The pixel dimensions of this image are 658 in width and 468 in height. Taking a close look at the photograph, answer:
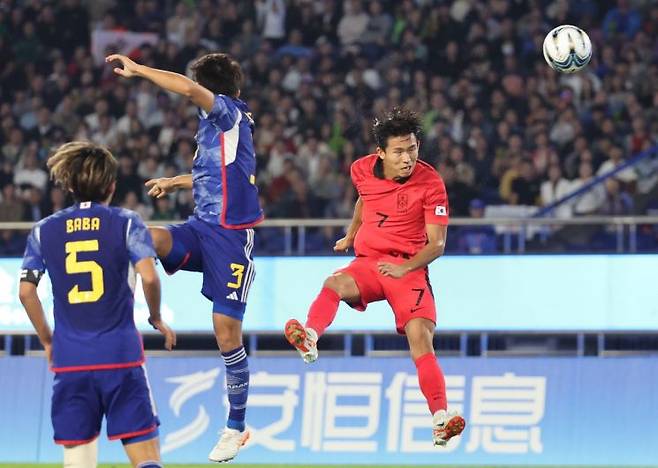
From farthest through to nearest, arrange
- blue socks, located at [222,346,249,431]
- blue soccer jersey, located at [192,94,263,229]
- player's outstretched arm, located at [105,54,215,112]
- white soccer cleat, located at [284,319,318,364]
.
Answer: blue socks, located at [222,346,249,431]
blue soccer jersey, located at [192,94,263,229]
white soccer cleat, located at [284,319,318,364]
player's outstretched arm, located at [105,54,215,112]

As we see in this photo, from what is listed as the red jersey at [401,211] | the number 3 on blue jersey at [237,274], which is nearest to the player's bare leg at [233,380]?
the number 3 on blue jersey at [237,274]

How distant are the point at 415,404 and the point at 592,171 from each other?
4.49m

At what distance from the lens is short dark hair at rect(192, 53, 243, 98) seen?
404 inches

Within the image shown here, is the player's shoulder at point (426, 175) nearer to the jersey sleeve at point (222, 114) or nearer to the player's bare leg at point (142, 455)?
the jersey sleeve at point (222, 114)

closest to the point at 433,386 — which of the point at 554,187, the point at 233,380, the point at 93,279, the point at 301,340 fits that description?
the point at 301,340

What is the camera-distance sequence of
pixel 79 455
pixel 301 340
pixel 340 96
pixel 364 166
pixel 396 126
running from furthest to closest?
pixel 340 96 → pixel 364 166 → pixel 396 126 → pixel 301 340 → pixel 79 455

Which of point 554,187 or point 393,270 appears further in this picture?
point 554,187

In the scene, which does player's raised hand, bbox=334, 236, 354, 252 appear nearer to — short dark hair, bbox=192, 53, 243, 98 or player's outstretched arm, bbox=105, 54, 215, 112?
short dark hair, bbox=192, 53, 243, 98

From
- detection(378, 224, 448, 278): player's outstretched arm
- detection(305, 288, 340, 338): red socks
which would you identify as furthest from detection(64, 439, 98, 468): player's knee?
detection(378, 224, 448, 278): player's outstretched arm

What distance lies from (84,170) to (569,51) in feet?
20.0

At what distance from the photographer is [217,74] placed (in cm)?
1025

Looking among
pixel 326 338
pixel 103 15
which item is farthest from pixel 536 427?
pixel 103 15

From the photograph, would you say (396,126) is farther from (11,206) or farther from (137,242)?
(11,206)

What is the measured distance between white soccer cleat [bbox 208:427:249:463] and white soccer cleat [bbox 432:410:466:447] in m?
1.44
